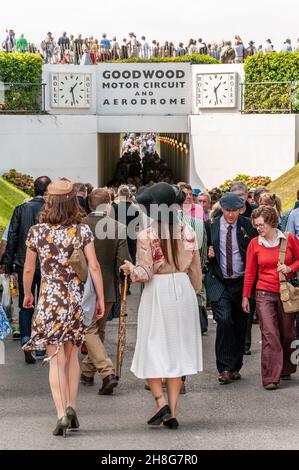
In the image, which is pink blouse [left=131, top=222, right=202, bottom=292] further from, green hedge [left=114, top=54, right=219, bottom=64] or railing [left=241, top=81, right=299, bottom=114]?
green hedge [left=114, top=54, right=219, bottom=64]

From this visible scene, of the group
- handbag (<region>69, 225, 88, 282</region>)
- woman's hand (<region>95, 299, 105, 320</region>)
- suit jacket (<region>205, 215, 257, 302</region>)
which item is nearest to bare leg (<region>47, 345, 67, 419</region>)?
woman's hand (<region>95, 299, 105, 320</region>)

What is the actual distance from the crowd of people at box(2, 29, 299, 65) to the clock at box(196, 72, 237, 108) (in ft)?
16.3

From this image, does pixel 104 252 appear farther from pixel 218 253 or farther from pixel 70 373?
pixel 70 373

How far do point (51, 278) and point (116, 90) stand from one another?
20.1 meters

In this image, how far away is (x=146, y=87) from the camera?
90.7 ft

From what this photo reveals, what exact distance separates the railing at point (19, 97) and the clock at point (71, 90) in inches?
13.5

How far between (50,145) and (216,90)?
447 cm

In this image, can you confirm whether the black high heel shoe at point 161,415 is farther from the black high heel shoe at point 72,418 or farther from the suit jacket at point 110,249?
the suit jacket at point 110,249

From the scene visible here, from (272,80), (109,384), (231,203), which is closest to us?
(109,384)

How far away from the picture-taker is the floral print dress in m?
7.92

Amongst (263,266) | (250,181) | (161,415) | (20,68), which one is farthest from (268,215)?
(20,68)

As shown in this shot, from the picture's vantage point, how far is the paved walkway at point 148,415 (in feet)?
25.2
